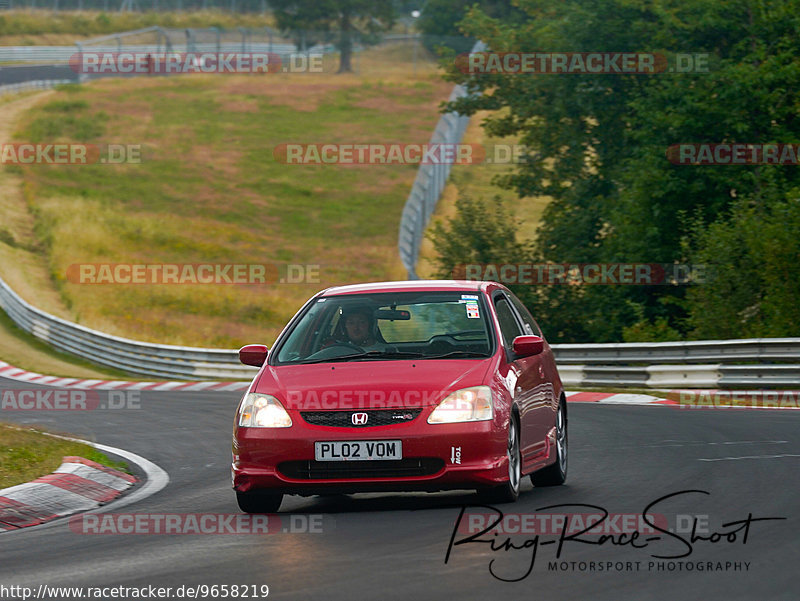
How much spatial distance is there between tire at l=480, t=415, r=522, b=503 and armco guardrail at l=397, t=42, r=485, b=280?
2844cm

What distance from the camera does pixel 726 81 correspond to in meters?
29.0

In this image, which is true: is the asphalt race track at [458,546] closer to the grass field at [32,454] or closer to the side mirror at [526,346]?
the grass field at [32,454]

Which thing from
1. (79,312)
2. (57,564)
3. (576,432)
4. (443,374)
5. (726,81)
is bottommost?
(79,312)

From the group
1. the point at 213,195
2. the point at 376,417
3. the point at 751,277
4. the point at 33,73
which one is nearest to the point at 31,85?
the point at 33,73

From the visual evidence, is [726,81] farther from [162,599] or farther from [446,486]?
[162,599]

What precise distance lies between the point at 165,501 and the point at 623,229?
2042 cm

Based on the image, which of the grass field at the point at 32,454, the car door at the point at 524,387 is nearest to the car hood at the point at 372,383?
the car door at the point at 524,387

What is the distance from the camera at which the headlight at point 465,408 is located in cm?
862

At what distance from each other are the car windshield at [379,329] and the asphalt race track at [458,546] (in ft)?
3.39

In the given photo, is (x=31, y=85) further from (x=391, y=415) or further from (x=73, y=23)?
(x=391, y=415)

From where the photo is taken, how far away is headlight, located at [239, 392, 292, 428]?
8.76 m

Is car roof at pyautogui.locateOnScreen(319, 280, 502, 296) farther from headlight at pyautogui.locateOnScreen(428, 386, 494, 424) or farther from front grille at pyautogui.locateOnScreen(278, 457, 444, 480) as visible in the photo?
front grille at pyautogui.locateOnScreen(278, 457, 444, 480)

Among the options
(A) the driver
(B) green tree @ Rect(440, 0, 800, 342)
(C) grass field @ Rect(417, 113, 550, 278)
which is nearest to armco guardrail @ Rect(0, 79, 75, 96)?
(C) grass field @ Rect(417, 113, 550, 278)

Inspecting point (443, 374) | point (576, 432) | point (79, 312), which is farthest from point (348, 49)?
point (443, 374)
